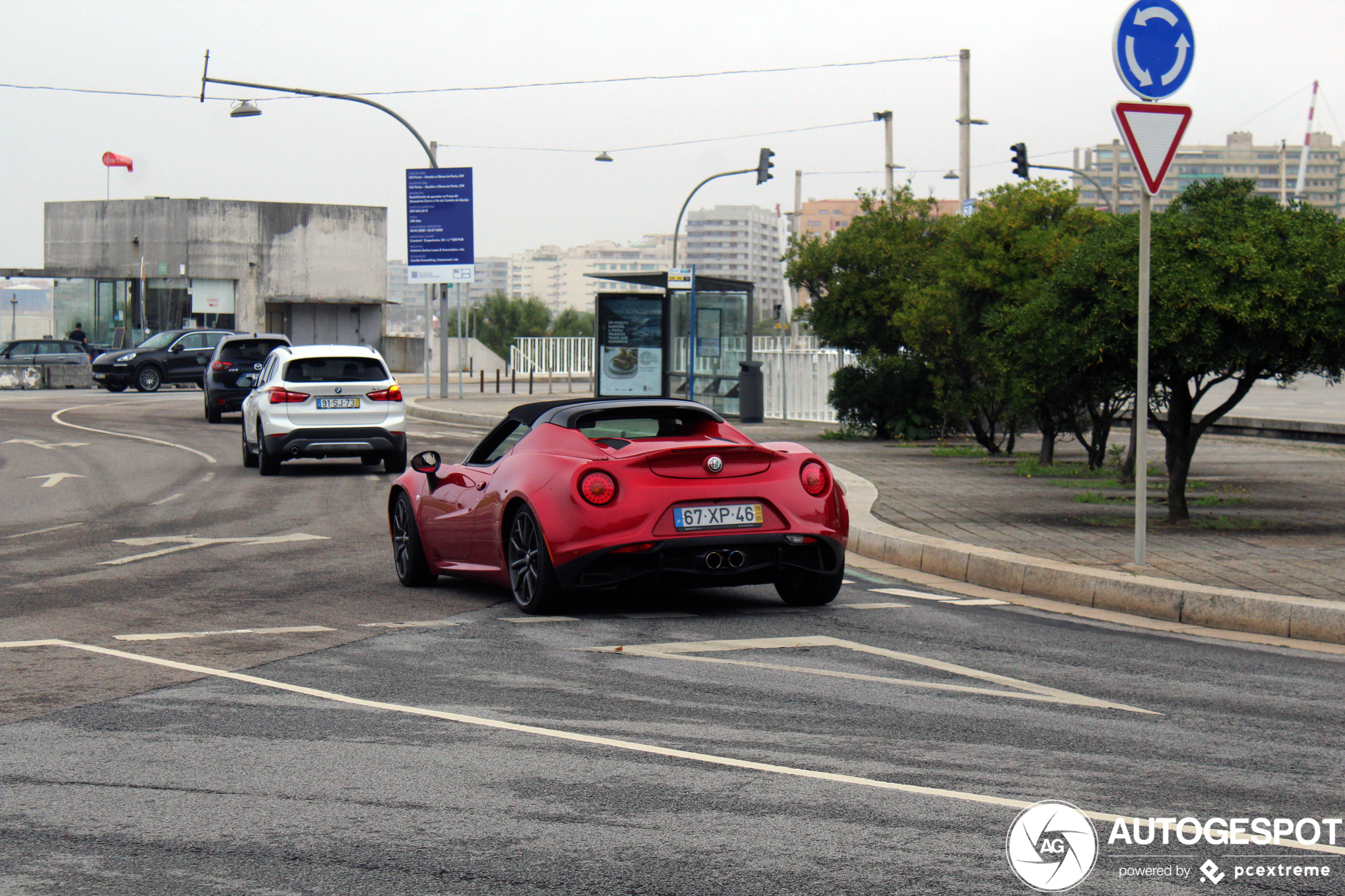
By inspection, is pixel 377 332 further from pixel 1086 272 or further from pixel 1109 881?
pixel 1109 881

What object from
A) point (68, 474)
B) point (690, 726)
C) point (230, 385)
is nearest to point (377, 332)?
point (230, 385)

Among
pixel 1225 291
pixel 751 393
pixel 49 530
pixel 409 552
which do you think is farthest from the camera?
pixel 751 393

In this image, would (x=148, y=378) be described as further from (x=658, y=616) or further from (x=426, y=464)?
(x=658, y=616)

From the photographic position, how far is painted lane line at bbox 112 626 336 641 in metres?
7.61

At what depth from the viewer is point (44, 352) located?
166ft

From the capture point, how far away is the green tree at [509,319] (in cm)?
12566

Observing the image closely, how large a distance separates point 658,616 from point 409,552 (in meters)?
2.10

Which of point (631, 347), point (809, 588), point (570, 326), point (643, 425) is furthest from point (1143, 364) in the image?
point (570, 326)

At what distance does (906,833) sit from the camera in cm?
Result: 421

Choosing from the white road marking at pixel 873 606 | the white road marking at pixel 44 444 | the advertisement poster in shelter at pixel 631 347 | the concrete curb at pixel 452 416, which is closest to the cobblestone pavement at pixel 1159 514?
the white road marking at pixel 873 606

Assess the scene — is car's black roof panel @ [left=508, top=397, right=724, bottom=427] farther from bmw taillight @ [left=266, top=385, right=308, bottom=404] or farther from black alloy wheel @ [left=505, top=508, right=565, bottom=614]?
bmw taillight @ [left=266, top=385, right=308, bottom=404]

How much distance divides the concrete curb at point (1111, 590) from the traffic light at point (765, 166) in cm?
3057

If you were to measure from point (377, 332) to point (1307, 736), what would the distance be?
64629 millimetres

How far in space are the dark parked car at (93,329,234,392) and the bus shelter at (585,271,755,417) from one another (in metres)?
16.9
